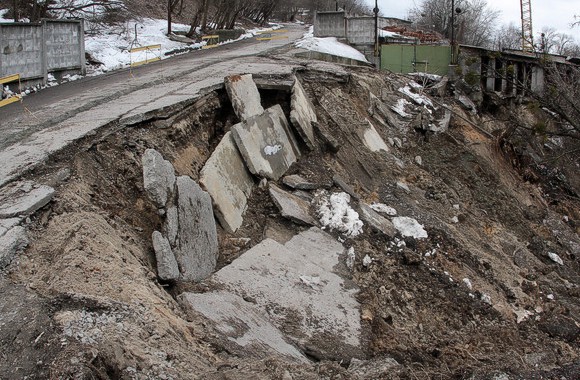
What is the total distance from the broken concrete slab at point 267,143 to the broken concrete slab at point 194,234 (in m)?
1.86

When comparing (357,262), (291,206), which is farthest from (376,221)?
(291,206)

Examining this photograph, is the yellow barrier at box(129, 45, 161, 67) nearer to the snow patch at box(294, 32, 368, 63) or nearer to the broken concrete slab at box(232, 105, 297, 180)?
the snow patch at box(294, 32, 368, 63)

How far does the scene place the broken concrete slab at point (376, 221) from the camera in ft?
24.8

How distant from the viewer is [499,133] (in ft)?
45.5

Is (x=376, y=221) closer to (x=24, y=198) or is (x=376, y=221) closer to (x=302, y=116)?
(x=302, y=116)

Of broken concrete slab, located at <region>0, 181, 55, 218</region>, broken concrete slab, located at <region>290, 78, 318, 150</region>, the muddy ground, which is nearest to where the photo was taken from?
the muddy ground

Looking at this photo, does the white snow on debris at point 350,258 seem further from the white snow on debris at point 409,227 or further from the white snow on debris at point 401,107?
the white snow on debris at point 401,107

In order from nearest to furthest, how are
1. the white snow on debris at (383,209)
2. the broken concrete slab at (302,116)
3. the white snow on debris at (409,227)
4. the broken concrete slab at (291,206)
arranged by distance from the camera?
the broken concrete slab at (291,206) → the white snow on debris at (409,227) → the white snow on debris at (383,209) → the broken concrete slab at (302,116)

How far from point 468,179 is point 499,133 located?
3134mm

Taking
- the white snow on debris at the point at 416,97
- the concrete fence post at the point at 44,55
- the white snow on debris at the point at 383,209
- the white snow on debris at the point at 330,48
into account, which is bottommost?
the white snow on debris at the point at 383,209

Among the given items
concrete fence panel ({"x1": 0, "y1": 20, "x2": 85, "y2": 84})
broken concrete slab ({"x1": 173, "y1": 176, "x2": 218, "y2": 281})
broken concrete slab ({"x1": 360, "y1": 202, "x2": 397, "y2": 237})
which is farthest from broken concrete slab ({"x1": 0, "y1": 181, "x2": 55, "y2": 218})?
concrete fence panel ({"x1": 0, "y1": 20, "x2": 85, "y2": 84})

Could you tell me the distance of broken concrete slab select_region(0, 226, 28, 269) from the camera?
394 centimetres

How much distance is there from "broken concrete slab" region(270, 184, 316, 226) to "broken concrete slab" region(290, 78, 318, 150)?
1.77m

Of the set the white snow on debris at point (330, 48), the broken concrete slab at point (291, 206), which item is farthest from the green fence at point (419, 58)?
the broken concrete slab at point (291, 206)
